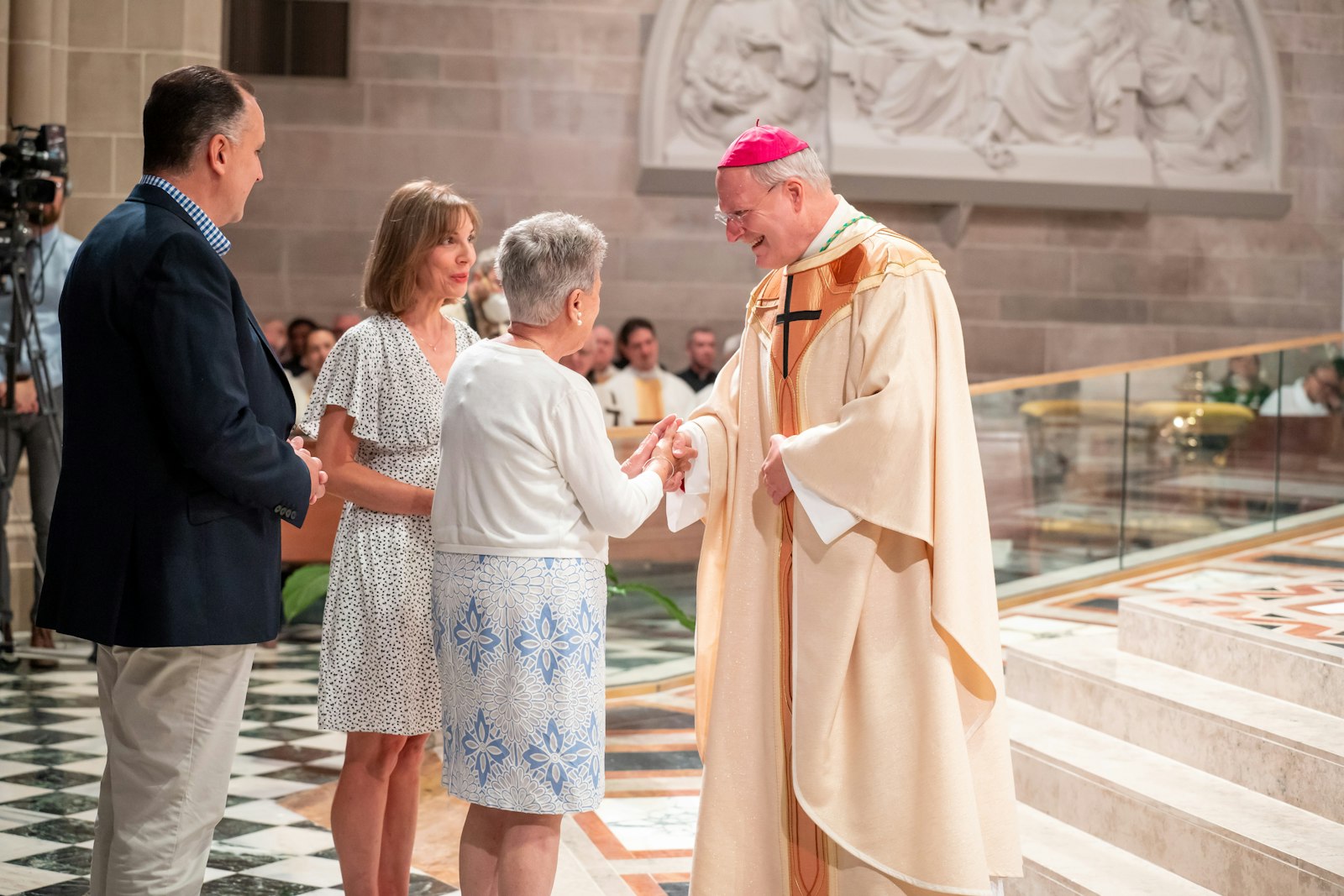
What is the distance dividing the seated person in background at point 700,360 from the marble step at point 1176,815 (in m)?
5.33

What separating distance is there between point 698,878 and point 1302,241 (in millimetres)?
9920

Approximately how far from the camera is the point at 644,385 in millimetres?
8867

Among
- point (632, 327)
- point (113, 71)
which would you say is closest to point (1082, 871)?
point (113, 71)

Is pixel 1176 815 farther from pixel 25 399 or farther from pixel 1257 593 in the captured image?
pixel 25 399

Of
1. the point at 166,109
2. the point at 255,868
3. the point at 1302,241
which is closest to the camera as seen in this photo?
the point at 166,109

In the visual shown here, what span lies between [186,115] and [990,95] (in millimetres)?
8825

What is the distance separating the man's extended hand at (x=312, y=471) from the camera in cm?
237

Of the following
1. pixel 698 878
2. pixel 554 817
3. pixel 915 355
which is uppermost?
pixel 915 355

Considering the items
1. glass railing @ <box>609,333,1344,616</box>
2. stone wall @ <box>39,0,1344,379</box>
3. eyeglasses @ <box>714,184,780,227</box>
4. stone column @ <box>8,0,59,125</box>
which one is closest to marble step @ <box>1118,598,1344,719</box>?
eyeglasses @ <box>714,184,780,227</box>

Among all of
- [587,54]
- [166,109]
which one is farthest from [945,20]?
[166,109]

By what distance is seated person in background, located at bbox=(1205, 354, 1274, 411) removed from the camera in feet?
23.6

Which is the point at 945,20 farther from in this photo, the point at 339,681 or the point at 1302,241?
the point at 339,681

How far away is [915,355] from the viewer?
270 cm

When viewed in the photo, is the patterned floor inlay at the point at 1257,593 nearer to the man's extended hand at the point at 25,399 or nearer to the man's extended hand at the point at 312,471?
the man's extended hand at the point at 312,471
